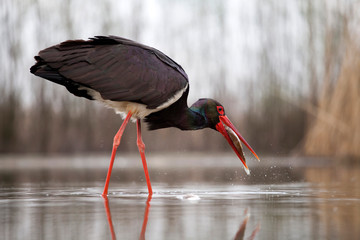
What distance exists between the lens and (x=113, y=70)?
5477 millimetres

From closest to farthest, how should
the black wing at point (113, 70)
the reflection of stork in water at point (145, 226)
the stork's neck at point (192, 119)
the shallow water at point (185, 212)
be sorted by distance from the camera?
1. the reflection of stork in water at point (145, 226)
2. the shallow water at point (185, 212)
3. the black wing at point (113, 70)
4. the stork's neck at point (192, 119)

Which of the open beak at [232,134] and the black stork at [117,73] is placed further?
the open beak at [232,134]

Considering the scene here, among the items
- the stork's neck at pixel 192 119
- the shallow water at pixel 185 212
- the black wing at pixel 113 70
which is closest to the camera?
the shallow water at pixel 185 212

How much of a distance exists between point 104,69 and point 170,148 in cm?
908

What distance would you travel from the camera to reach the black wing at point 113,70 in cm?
534

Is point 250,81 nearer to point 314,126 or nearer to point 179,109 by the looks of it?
point 314,126

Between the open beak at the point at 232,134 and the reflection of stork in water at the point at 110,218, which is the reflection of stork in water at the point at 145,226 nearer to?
the reflection of stork in water at the point at 110,218

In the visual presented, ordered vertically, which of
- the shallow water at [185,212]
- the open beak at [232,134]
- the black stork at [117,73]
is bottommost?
the shallow water at [185,212]

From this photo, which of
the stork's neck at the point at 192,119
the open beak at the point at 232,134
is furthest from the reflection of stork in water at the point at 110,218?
the open beak at the point at 232,134

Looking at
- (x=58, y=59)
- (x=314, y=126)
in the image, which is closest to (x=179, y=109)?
(x=58, y=59)

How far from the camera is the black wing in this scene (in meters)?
5.34

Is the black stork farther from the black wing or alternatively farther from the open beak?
the open beak

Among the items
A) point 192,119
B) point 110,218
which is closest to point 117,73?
point 192,119

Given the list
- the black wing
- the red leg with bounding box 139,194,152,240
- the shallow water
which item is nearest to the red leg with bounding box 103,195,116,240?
the shallow water
